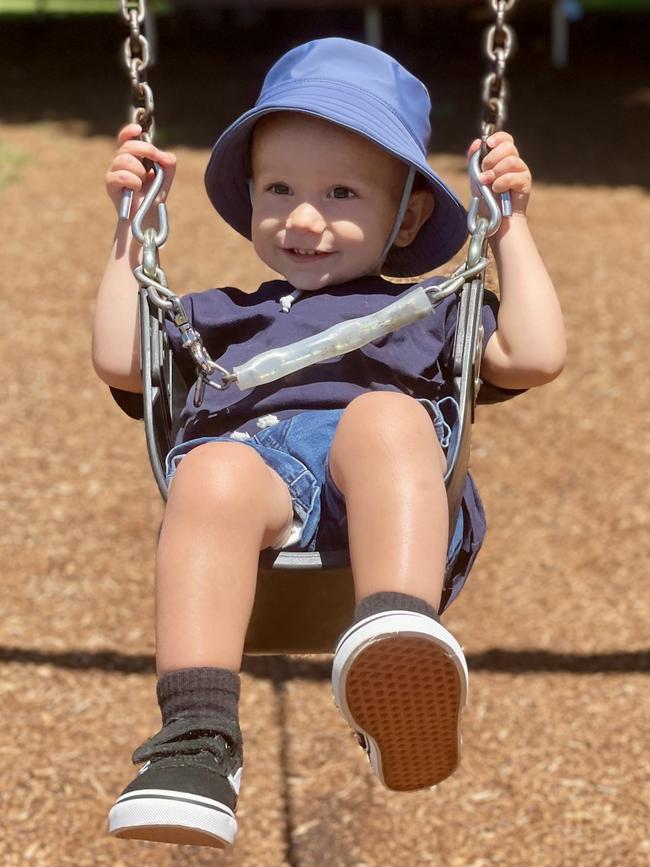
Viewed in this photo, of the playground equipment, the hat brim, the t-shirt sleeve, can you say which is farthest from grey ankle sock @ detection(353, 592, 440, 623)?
the hat brim

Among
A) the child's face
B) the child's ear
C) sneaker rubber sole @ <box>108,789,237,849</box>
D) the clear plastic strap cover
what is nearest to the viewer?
sneaker rubber sole @ <box>108,789,237,849</box>

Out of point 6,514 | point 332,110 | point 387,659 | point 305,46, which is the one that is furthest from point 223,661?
point 6,514

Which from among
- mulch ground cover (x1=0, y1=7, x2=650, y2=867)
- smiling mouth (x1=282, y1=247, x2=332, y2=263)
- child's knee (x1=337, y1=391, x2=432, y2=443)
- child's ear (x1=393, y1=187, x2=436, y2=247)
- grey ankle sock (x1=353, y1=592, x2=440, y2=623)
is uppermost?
child's ear (x1=393, y1=187, x2=436, y2=247)

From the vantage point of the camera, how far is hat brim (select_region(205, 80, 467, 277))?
7.55 feet

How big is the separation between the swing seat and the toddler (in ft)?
0.16

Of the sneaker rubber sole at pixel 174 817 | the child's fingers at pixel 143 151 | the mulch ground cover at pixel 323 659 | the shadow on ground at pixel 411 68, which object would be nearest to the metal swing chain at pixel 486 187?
the child's fingers at pixel 143 151

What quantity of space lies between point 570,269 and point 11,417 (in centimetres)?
333

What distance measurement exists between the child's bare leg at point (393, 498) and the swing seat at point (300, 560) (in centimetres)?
7

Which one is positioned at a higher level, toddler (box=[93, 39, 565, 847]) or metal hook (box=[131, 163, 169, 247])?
metal hook (box=[131, 163, 169, 247])

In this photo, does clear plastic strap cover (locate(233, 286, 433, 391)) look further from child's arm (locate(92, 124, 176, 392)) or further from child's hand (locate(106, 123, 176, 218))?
child's hand (locate(106, 123, 176, 218))

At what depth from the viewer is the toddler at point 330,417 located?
184cm

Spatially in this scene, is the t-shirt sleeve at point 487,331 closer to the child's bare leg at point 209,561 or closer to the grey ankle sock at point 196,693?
the child's bare leg at point 209,561

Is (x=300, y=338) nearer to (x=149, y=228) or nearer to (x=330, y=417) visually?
(x=330, y=417)

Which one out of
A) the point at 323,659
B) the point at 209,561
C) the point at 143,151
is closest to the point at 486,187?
the point at 143,151
